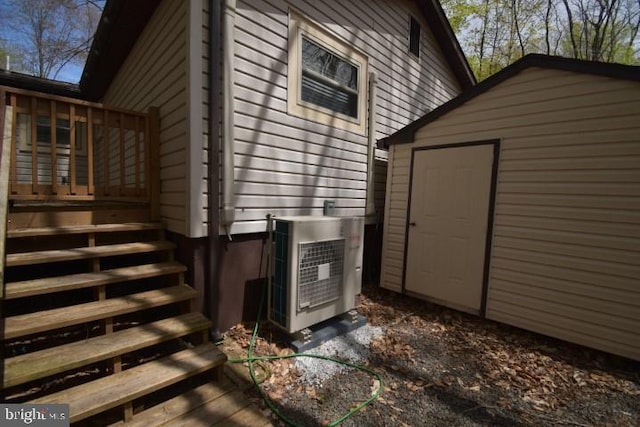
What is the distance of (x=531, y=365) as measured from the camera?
2.75 metres

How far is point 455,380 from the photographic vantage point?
2498 mm

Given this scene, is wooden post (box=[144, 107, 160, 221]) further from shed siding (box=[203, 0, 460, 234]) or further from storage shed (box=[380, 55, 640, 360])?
storage shed (box=[380, 55, 640, 360])

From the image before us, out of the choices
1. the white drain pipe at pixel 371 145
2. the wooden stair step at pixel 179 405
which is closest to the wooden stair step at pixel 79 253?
the wooden stair step at pixel 179 405

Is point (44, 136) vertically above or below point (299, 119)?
above

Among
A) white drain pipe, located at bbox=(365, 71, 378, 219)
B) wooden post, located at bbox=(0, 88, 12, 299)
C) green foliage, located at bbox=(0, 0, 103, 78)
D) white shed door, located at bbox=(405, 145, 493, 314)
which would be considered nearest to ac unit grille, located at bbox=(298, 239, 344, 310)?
white shed door, located at bbox=(405, 145, 493, 314)

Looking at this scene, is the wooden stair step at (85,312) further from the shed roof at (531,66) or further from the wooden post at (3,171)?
the shed roof at (531,66)

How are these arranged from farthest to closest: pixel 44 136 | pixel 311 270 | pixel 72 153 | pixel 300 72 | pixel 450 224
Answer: pixel 44 136, pixel 450 224, pixel 300 72, pixel 311 270, pixel 72 153

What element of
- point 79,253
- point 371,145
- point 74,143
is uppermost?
point 371,145

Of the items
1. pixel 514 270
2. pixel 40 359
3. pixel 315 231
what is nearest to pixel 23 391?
pixel 40 359

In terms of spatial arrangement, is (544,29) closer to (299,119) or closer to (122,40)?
(299,119)

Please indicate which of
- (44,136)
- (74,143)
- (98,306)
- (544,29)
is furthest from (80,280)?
(544,29)

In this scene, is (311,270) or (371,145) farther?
(371,145)

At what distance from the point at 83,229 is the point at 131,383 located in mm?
1447

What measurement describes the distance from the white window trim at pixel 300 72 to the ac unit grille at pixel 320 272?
1.63 m
